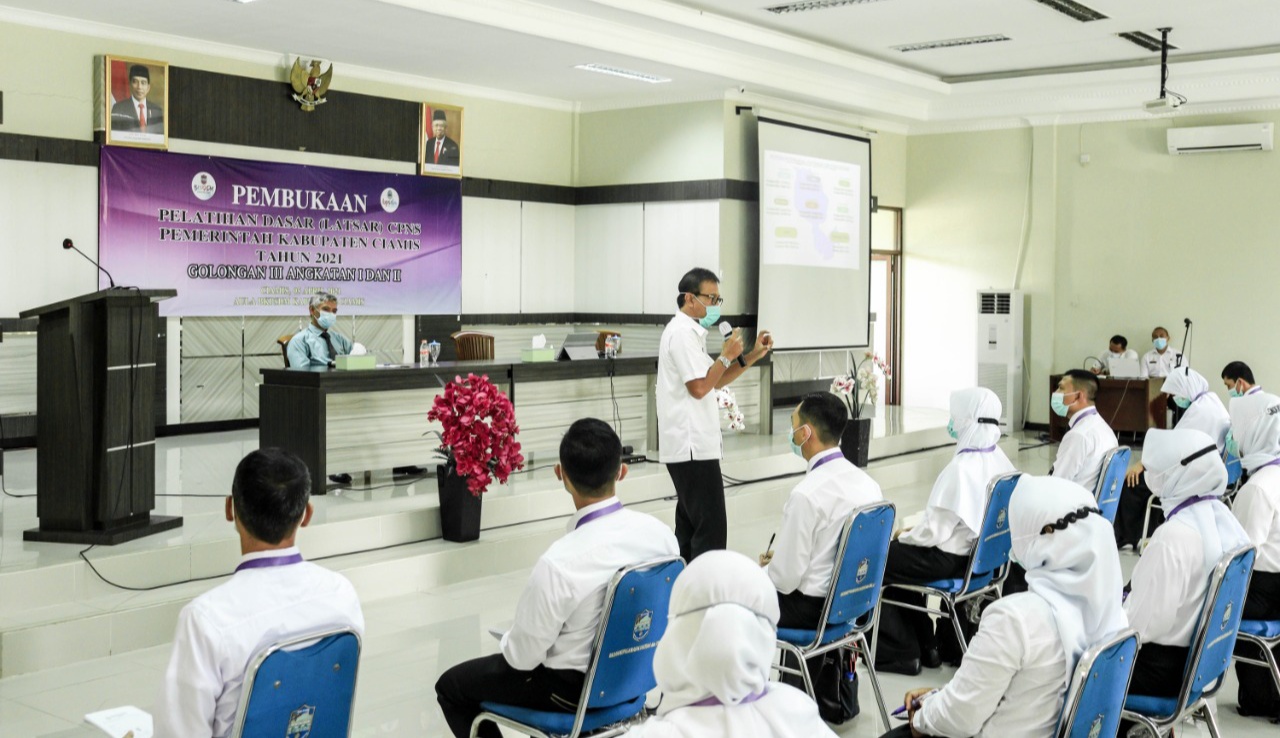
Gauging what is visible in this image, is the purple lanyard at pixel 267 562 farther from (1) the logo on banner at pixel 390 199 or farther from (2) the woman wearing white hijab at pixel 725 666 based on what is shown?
(1) the logo on banner at pixel 390 199

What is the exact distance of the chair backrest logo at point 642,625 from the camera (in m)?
2.99

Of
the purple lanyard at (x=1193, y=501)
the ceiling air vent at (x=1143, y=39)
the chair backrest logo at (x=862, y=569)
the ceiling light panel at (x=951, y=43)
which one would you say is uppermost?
the ceiling air vent at (x=1143, y=39)

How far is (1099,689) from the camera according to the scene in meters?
2.58

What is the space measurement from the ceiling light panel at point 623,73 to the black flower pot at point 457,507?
4621mm

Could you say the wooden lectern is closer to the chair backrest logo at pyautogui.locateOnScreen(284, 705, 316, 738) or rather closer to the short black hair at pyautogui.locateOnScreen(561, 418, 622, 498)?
the short black hair at pyautogui.locateOnScreen(561, 418, 622, 498)

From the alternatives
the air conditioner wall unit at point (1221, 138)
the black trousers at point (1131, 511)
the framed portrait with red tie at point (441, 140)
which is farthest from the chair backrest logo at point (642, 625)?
the air conditioner wall unit at point (1221, 138)

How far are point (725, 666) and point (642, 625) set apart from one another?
0.99 m

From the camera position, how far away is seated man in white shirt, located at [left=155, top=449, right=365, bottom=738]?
2.23 meters

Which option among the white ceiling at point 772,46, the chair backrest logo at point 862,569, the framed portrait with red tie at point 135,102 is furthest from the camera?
the framed portrait with red tie at point 135,102

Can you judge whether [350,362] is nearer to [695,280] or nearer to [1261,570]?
[695,280]

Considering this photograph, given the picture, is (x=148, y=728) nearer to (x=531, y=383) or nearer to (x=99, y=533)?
(x=99, y=533)

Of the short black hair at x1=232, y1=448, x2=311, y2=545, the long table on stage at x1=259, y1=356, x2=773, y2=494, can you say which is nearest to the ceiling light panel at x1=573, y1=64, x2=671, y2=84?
the long table on stage at x1=259, y1=356, x2=773, y2=494

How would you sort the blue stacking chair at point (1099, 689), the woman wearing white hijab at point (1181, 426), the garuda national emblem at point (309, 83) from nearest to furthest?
the blue stacking chair at point (1099, 689) → the woman wearing white hijab at point (1181, 426) → the garuda national emblem at point (309, 83)

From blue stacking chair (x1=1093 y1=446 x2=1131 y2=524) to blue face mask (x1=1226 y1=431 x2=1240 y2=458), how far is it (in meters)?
1.25
